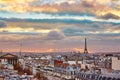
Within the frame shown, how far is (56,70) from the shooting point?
317 ft

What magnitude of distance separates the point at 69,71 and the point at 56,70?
521 inches

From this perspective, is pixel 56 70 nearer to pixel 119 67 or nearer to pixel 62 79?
pixel 119 67

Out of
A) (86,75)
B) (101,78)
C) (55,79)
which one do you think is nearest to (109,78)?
(101,78)

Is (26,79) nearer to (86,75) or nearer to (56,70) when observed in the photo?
(86,75)

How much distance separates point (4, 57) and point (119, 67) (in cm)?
3753

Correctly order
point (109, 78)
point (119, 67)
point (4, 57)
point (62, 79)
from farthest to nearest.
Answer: point (4, 57), point (119, 67), point (62, 79), point (109, 78)

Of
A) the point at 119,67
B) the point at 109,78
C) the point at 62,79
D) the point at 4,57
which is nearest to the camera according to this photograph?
the point at 109,78

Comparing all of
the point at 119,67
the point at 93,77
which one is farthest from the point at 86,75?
the point at 119,67

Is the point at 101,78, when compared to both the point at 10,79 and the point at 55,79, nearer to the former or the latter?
the point at 10,79

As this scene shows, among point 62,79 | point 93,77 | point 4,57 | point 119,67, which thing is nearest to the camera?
point 93,77

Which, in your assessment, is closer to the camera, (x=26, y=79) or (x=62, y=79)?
(x=26, y=79)

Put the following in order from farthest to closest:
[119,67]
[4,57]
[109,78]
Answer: [4,57]
[119,67]
[109,78]

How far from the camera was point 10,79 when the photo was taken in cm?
6084

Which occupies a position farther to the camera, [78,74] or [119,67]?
[119,67]
